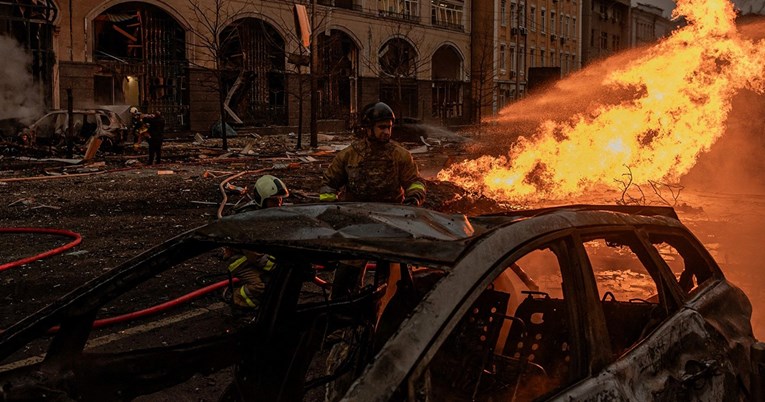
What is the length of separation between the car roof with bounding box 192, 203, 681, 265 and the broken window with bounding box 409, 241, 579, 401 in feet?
1.65

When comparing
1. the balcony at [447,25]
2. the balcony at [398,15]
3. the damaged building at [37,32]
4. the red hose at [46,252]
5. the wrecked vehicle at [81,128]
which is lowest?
the red hose at [46,252]

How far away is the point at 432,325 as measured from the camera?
1986 millimetres

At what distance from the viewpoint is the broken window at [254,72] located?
34531 mm

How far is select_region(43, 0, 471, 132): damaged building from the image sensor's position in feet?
94.7

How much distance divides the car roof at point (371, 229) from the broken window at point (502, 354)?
50 centimetres

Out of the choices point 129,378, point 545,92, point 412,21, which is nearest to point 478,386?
point 129,378

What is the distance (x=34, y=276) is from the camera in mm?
7699

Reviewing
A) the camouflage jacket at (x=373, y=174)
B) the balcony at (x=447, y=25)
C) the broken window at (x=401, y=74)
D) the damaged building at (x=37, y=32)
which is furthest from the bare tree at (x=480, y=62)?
the camouflage jacket at (x=373, y=174)

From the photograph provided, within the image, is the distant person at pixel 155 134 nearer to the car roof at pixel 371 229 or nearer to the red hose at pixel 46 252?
the red hose at pixel 46 252

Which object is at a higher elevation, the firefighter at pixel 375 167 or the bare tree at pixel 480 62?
the bare tree at pixel 480 62

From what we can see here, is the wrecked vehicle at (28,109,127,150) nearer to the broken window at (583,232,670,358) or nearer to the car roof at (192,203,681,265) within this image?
the car roof at (192,203,681,265)

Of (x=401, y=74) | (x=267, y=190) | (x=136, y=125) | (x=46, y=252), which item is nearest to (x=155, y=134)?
(x=136, y=125)

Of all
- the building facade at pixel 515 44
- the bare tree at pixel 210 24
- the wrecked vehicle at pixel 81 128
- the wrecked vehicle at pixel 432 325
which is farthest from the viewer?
the building facade at pixel 515 44

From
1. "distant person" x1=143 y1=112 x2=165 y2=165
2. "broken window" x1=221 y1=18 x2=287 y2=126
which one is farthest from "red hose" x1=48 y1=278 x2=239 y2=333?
"broken window" x1=221 y1=18 x2=287 y2=126
